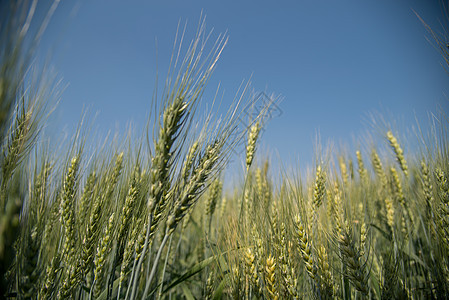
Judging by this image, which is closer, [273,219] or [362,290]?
[362,290]

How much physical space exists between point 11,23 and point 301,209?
1.70 meters

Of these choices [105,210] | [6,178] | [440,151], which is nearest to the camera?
[6,178]

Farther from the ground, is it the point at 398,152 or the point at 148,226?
the point at 398,152

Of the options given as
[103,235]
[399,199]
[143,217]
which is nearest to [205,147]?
[143,217]

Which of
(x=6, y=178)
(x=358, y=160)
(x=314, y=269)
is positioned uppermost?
(x=358, y=160)

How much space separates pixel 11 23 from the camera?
2.75ft

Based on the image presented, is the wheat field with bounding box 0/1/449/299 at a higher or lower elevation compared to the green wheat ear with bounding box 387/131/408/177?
lower

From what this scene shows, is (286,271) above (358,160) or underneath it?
underneath

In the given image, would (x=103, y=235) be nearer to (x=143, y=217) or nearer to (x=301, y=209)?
(x=143, y=217)

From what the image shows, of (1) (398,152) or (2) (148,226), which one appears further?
(1) (398,152)

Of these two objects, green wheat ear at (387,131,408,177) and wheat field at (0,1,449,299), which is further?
green wheat ear at (387,131,408,177)

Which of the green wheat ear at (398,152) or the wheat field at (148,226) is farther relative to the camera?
the green wheat ear at (398,152)

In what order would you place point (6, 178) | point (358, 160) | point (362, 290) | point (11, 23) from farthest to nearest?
1. point (358, 160)
2. point (362, 290)
3. point (6, 178)
4. point (11, 23)

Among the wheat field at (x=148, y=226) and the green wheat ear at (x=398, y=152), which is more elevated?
the green wheat ear at (x=398, y=152)
